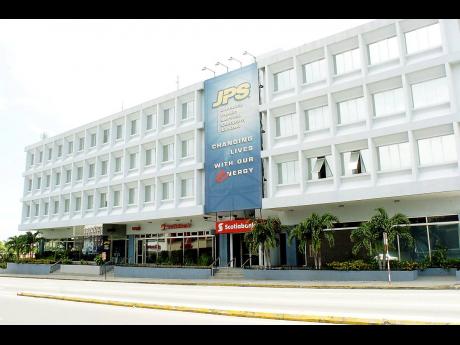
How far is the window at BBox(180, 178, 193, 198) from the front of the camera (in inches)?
1350

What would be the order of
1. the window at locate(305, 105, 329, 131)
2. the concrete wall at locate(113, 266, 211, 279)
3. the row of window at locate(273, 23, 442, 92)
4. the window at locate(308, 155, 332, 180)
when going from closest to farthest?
1. the row of window at locate(273, 23, 442, 92)
2. the window at locate(308, 155, 332, 180)
3. the window at locate(305, 105, 329, 131)
4. the concrete wall at locate(113, 266, 211, 279)

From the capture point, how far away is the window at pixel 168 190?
35.6m

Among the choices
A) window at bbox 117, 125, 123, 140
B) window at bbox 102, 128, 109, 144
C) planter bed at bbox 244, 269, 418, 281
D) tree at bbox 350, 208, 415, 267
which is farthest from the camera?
window at bbox 102, 128, 109, 144

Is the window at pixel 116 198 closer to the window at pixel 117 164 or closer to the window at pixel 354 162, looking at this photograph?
the window at pixel 117 164

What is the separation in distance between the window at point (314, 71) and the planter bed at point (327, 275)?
11835 mm

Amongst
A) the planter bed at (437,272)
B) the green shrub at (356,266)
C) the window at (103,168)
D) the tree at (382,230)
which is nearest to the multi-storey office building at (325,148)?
the window at (103,168)

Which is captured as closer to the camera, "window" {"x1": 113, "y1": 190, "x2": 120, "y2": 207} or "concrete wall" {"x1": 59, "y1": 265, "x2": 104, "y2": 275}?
"concrete wall" {"x1": 59, "y1": 265, "x2": 104, "y2": 275}

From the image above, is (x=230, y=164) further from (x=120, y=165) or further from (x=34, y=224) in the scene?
(x=34, y=224)

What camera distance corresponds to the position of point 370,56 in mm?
26250

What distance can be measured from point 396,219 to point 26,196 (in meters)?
43.0

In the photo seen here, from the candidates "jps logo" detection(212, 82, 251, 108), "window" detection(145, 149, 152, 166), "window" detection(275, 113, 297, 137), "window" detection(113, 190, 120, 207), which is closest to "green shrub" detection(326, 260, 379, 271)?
"window" detection(275, 113, 297, 137)

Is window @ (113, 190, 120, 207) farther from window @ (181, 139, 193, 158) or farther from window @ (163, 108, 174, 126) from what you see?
window @ (181, 139, 193, 158)
